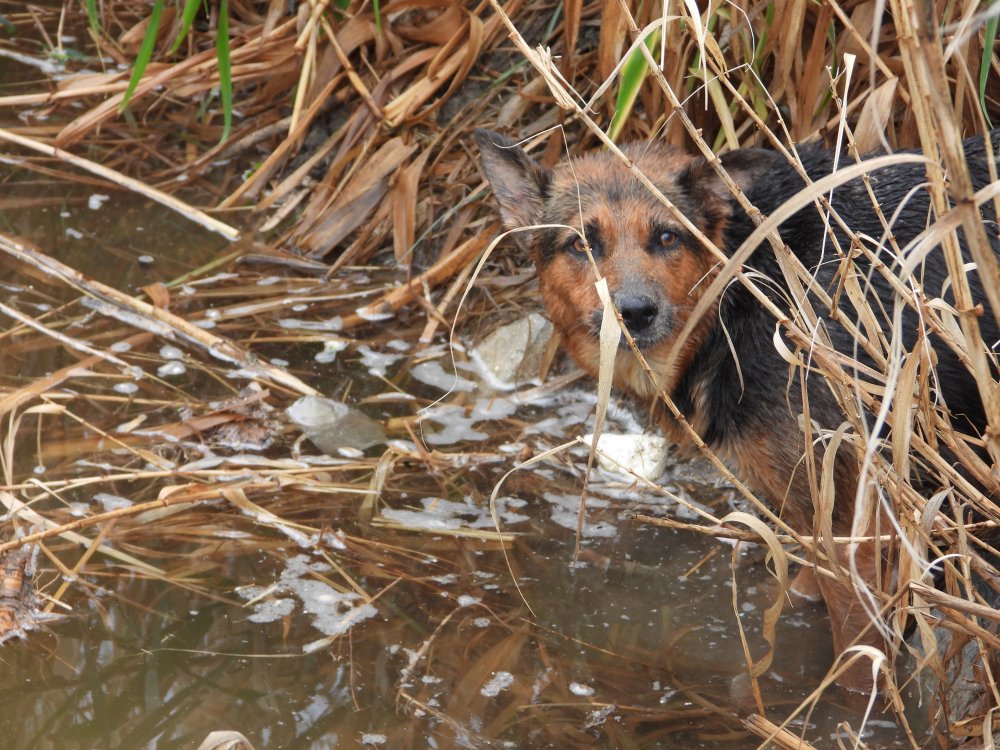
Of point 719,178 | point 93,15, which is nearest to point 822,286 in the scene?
point 719,178

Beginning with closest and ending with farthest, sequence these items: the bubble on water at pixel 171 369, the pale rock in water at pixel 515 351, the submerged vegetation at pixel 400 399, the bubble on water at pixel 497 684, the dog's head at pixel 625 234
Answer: the submerged vegetation at pixel 400 399
the bubble on water at pixel 497 684
the dog's head at pixel 625 234
the bubble on water at pixel 171 369
the pale rock in water at pixel 515 351

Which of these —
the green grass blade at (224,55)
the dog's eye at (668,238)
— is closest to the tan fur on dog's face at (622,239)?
the dog's eye at (668,238)

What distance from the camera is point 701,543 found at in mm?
3434

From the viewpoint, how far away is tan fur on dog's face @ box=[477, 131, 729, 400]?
10.3 feet

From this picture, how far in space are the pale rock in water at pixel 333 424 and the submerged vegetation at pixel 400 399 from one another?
67 mm

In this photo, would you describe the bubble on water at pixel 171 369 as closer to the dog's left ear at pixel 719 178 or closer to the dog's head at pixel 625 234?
the dog's head at pixel 625 234

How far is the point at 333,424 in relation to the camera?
12.8 ft

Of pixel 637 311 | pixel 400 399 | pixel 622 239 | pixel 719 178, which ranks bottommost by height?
pixel 400 399

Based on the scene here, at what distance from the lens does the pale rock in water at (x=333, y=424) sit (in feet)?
12.6

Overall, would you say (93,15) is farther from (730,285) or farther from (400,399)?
(730,285)

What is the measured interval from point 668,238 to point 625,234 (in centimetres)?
13

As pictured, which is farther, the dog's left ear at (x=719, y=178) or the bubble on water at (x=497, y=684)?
the dog's left ear at (x=719, y=178)

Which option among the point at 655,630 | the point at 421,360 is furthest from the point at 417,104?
the point at 655,630

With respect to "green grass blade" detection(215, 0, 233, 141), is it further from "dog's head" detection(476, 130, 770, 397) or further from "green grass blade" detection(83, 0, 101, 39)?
"dog's head" detection(476, 130, 770, 397)
